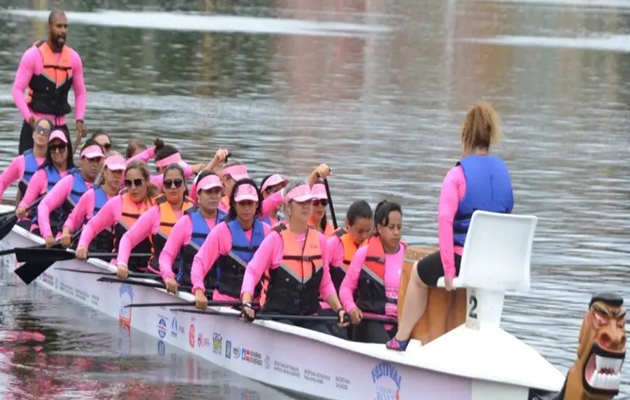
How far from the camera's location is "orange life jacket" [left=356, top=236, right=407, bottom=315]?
37.3 ft

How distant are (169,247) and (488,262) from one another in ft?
12.2

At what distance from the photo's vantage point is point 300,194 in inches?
440

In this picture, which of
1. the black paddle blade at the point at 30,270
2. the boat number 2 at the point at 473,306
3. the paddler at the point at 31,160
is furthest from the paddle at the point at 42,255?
the boat number 2 at the point at 473,306

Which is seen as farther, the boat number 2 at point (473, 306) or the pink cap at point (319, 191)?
the pink cap at point (319, 191)

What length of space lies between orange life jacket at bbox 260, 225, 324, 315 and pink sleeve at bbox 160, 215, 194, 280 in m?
1.34

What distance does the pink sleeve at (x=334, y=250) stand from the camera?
38.4ft

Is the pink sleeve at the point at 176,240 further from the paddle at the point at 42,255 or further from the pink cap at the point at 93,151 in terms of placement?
the pink cap at the point at 93,151

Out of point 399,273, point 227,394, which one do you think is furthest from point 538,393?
point 227,394

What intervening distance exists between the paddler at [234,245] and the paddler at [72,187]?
2886mm

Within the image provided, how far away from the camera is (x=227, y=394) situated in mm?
11602

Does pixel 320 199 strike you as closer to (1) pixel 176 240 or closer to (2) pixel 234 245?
(2) pixel 234 245

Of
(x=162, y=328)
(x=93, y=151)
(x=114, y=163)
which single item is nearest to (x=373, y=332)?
(x=162, y=328)

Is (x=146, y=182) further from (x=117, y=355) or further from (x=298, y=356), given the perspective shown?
(x=298, y=356)

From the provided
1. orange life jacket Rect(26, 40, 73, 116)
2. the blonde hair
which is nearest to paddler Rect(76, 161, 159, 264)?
orange life jacket Rect(26, 40, 73, 116)
